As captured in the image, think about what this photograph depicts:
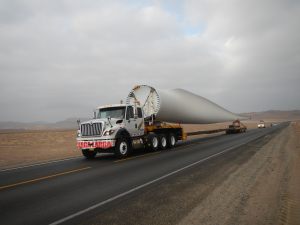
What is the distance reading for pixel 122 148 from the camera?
57.0ft

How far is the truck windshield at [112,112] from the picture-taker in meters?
18.1

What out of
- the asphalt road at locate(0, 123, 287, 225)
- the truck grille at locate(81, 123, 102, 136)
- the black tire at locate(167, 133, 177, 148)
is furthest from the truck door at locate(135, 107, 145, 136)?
the asphalt road at locate(0, 123, 287, 225)

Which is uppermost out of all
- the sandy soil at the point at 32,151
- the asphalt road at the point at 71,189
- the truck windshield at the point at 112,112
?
the truck windshield at the point at 112,112

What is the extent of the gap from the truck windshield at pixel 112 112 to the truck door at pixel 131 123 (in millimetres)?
356

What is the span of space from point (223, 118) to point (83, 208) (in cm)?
3077

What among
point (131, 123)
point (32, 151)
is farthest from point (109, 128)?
point (32, 151)

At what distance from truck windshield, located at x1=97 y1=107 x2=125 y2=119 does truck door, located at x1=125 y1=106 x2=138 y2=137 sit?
0.36 metres

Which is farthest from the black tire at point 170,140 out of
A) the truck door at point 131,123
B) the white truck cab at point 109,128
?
the truck door at point 131,123

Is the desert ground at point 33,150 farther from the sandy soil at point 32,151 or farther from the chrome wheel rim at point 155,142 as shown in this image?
the chrome wheel rim at point 155,142

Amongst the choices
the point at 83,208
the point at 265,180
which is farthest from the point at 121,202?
the point at 265,180

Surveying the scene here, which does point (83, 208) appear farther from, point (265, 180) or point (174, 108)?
point (174, 108)

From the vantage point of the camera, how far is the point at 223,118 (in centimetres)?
3622

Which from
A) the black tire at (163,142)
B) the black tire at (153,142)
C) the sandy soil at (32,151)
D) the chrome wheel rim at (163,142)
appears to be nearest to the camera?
the sandy soil at (32,151)

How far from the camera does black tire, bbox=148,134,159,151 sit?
791 inches
